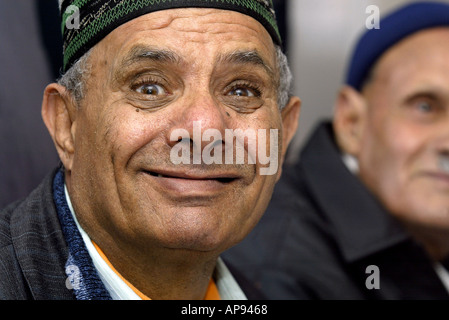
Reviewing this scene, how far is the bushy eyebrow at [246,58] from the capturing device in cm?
152

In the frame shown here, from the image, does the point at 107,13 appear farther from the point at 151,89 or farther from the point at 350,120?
the point at 350,120

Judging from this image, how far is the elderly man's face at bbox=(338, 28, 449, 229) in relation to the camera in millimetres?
2752

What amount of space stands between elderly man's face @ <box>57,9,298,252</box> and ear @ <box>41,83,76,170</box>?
50 mm

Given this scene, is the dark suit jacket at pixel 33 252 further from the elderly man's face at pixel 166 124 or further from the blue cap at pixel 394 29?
the blue cap at pixel 394 29

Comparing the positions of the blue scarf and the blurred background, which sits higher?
the blurred background

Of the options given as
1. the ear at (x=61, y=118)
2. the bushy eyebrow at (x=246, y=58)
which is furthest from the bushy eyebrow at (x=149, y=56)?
the ear at (x=61, y=118)

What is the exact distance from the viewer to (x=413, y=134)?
111 inches

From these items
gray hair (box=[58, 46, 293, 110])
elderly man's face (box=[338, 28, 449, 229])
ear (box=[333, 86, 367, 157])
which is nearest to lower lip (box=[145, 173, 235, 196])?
gray hair (box=[58, 46, 293, 110])

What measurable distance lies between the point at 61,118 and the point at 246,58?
1.69 ft

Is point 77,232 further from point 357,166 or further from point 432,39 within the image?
point 432,39

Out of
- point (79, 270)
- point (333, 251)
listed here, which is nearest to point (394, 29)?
point (333, 251)

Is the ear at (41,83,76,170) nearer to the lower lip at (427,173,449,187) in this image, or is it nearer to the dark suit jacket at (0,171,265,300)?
the dark suit jacket at (0,171,265,300)

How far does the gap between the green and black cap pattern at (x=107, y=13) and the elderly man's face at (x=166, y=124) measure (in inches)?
0.7

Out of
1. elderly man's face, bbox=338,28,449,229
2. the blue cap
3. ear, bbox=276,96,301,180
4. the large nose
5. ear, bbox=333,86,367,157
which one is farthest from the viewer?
ear, bbox=333,86,367,157
